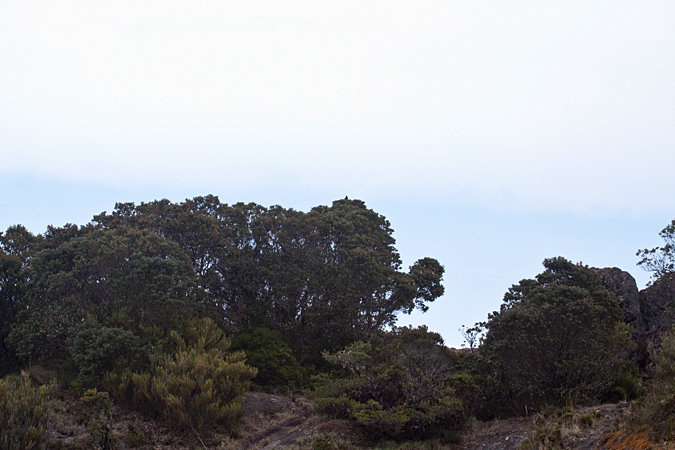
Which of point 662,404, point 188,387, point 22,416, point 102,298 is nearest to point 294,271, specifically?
point 102,298

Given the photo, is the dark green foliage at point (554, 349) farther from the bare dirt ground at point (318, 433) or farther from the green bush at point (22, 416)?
the green bush at point (22, 416)

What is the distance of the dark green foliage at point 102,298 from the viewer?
18.5 metres

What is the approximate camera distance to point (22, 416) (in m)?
13.3

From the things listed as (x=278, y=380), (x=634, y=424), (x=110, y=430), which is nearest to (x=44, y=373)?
(x=110, y=430)

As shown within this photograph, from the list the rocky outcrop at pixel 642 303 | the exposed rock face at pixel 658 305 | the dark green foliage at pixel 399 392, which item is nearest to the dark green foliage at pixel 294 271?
the dark green foliage at pixel 399 392

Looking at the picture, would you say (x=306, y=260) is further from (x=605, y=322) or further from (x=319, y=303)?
(x=605, y=322)

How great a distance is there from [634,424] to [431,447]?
6.47 metres

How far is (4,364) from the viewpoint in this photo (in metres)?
20.7

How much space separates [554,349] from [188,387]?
37.7 ft

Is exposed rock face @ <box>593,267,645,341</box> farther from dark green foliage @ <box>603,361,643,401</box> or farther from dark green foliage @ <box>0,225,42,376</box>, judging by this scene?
dark green foliage @ <box>0,225,42,376</box>

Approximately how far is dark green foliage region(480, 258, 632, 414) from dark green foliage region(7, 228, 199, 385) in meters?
11.3

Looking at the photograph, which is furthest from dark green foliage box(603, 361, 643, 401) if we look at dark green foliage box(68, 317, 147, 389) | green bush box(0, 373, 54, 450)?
green bush box(0, 373, 54, 450)

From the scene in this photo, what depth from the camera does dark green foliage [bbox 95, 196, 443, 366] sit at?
949 inches

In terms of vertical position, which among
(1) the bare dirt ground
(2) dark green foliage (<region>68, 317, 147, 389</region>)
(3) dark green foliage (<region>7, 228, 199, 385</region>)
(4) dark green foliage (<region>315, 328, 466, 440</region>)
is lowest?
(1) the bare dirt ground
